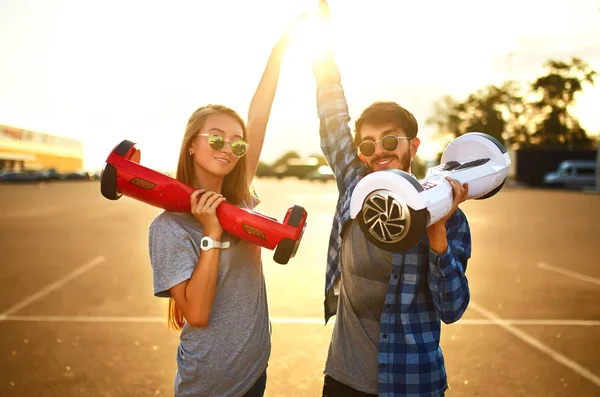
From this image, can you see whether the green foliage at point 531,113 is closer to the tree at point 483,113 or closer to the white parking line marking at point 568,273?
the tree at point 483,113

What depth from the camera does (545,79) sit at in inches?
2461

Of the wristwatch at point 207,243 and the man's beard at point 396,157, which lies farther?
the man's beard at point 396,157

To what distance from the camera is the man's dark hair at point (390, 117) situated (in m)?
2.23

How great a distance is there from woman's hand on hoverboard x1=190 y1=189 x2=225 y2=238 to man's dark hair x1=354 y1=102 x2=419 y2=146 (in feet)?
2.36

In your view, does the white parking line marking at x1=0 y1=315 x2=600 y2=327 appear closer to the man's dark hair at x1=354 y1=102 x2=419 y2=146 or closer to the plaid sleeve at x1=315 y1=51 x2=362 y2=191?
the plaid sleeve at x1=315 y1=51 x2=362 y2=191

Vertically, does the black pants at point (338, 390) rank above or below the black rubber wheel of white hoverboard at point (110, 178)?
below

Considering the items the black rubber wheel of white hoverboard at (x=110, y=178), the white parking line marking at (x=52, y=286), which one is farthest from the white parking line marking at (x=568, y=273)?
the black rubber wheel of white hoverboard at (x=110, y=178)

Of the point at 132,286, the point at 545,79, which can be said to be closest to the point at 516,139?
the point at 545,79

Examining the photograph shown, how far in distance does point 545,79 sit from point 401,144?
2659 inches

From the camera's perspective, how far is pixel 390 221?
1561mm

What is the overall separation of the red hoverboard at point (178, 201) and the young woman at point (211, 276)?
6 centimetres

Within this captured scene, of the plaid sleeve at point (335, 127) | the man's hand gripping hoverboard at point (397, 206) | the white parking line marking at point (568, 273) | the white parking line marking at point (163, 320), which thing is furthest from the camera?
the white parking line marking at point (568, 273)

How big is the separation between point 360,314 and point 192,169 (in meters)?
0.89

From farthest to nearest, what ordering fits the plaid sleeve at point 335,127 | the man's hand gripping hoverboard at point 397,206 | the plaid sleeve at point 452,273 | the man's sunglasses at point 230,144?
the plaid sleeve at point 335,127
the man's sunglasses at point 230,144
the plaid sleeve at point 452,273
the man's hand gripping hoverboard at point 397,206
